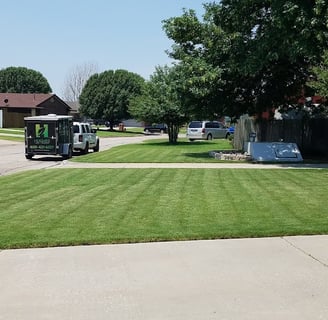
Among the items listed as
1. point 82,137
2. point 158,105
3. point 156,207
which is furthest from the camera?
point 158,105

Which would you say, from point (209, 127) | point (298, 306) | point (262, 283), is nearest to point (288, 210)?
point (262, 283)

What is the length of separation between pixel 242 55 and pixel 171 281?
15.6 meters

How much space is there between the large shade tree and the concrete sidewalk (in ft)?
238

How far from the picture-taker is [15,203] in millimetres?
10195

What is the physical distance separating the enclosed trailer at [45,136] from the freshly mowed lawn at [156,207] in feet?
30.5

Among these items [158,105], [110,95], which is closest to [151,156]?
[158,105]

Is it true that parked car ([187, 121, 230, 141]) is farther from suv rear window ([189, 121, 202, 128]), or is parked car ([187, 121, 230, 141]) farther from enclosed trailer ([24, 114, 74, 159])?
enclosed trailer ([24, 114, 74, 159])

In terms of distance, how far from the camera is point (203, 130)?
44.8 metres

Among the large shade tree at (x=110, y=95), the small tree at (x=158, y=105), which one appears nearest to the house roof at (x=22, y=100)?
the large shade tree at (x=110, y=95)

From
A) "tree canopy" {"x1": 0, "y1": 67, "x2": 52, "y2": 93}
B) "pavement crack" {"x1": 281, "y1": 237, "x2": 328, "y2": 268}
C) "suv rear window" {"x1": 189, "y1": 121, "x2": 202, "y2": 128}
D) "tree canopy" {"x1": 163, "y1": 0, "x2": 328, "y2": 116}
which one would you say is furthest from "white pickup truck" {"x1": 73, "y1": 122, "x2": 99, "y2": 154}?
"tree canopy" {"x1": 0, "y1": 67, "x2": 52, "y2": 93}

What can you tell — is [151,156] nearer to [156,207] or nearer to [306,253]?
[156,207]

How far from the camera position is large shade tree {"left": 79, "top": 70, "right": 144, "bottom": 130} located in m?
79.8

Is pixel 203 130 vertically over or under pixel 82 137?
under

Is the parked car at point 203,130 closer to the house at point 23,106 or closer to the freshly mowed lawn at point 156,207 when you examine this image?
the freshly mowed lawn at point 156,207
